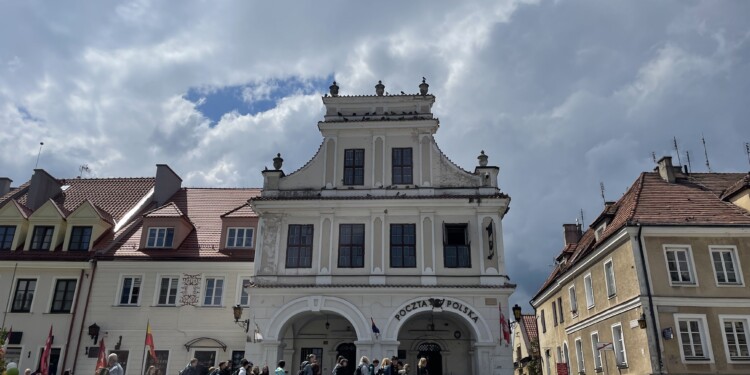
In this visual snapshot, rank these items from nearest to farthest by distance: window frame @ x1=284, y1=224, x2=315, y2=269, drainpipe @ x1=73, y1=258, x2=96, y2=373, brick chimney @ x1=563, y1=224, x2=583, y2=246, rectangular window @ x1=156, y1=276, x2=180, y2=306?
1. window frame @ x1=284, y1=224, x2=315, y2=269
2. drainpipe @ x1=73, y1=258, x2=96, y2=373
3. rectangular window @ x1=156, y1=276, x2=180, y2=306
4. brick chimney @ x1=563, y1=224, x2=583, y2=246

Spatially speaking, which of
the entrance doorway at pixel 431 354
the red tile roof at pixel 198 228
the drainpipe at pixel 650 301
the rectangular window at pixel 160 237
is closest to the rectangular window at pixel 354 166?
the red tile roof at pixel 198 228

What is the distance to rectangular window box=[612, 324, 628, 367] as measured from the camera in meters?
25.9

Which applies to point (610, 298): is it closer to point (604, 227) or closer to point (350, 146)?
point (604, 227)

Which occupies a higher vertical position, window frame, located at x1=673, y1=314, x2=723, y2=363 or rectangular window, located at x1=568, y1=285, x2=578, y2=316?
rectangular window, located at x1=568, y1=285, x2=578, y2=316

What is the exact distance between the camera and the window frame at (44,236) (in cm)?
2994

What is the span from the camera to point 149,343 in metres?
25.2

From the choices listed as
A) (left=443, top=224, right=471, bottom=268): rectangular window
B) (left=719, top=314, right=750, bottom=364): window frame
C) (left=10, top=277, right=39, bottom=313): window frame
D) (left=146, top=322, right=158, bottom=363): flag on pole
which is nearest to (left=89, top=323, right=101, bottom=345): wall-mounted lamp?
(left=146, top=322, right=158, bottom=363): flag on pole

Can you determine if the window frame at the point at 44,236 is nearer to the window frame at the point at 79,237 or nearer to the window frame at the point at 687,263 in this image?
the window frame at the point at 79,237

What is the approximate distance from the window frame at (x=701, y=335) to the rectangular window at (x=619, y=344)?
3128mm

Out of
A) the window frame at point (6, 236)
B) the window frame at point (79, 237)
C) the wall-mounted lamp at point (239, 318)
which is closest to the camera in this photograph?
A: the wall-mounted lamp at point (239, 318)

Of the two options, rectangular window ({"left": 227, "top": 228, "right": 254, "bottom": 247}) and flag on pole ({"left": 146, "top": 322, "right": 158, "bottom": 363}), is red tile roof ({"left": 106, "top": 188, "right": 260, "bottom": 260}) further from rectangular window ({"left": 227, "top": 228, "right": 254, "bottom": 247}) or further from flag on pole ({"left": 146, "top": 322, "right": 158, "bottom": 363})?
flag on pole ({"left": 146, "top": 322, "right": 158, "bottom": 363})

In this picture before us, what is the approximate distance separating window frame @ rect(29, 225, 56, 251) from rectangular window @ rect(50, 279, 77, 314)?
8.12 feet

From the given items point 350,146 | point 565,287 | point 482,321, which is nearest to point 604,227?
point 565,287

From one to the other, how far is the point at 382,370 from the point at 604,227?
17.6 meters
